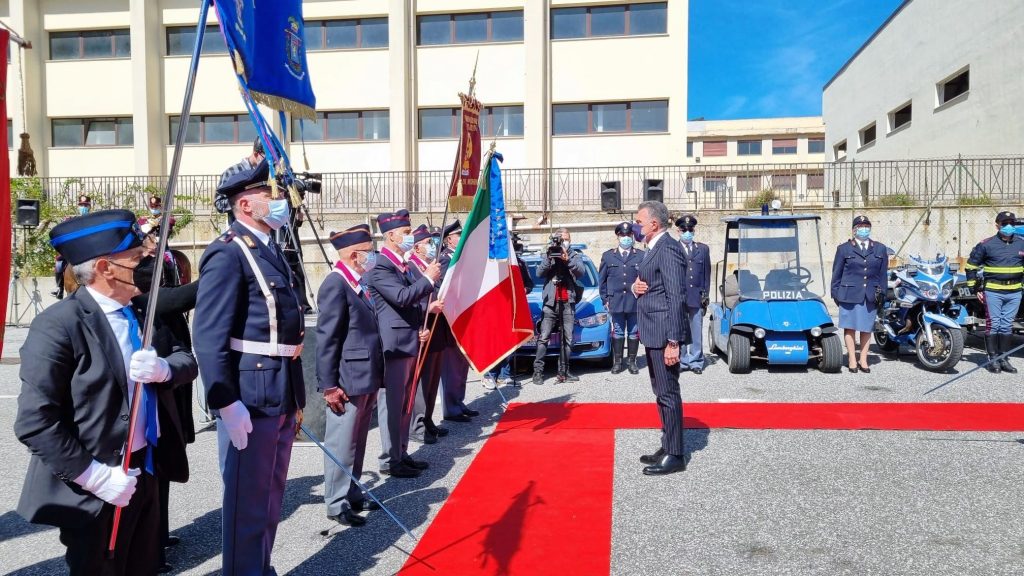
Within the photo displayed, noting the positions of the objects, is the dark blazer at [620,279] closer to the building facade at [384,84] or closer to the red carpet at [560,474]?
the red carpet at [560,474]

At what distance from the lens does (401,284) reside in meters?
5.66

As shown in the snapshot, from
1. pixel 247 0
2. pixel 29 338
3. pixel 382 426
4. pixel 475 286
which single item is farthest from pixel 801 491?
pixel 247 0

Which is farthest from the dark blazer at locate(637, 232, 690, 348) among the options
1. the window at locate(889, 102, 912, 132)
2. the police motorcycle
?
the window at locate(889, 102, 912, 132)

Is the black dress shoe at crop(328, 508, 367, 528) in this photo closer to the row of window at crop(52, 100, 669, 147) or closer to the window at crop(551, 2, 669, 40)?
the row of window at crop(52, 100, 669, 147)

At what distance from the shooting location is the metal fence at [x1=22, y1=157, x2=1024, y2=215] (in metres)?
18.4

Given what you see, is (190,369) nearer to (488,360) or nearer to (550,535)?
(550,535)

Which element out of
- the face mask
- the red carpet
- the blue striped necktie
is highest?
the face mask

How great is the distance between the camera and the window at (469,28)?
2442cm

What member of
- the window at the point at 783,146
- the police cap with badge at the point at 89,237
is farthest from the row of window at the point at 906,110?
the police cap with badge at the point at 89,237

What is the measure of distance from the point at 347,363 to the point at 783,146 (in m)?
58.3

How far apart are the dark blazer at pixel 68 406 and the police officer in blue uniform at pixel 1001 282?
10074mm

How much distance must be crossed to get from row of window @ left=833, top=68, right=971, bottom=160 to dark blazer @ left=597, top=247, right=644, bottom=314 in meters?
18.5

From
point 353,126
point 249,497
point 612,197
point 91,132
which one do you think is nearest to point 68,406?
point 249,497

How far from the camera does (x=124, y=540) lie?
8.83 ft
